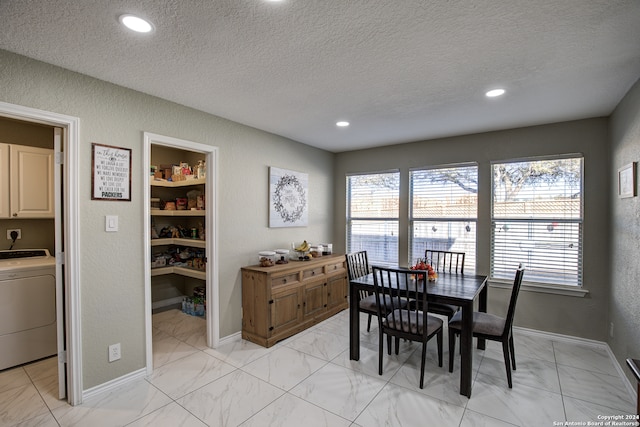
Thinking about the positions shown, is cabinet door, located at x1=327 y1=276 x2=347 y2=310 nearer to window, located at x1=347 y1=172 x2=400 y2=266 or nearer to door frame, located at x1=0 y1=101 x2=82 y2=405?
window, located at x1=347 y1=172 x2=400 y2=266

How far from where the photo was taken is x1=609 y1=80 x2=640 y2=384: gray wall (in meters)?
2.37

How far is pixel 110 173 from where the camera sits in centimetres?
247

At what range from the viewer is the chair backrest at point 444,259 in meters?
3.89

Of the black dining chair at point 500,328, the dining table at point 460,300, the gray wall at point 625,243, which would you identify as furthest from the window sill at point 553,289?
the black dining chair at point 500,328

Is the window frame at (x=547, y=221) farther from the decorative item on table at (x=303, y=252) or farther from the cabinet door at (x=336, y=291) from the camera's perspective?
the decorative item on table at (x=303, y=252)

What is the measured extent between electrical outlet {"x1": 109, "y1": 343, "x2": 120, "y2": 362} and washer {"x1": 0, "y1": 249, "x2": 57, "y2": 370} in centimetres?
111

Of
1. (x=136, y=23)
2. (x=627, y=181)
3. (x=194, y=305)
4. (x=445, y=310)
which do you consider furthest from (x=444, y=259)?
(x=136, y=23)

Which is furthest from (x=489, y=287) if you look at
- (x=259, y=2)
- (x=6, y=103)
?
(x=6, y=103)

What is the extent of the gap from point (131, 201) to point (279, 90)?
160 centimetres

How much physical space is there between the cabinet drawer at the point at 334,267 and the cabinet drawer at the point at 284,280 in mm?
622

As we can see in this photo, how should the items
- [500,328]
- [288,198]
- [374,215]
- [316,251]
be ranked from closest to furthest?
[500,328]
[288,198]
[316,251]
[374,215]

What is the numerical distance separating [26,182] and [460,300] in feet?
14.8

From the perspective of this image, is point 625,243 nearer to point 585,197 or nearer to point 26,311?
point 585,197

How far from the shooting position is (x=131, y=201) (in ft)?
8.59
